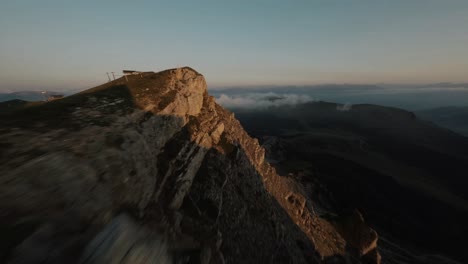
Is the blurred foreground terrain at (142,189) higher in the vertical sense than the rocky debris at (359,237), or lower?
higher

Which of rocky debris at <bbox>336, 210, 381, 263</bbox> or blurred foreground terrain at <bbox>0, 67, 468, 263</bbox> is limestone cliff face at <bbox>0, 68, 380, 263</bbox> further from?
rocky debris at <bbox>336, 210, 381, 263</bbox>

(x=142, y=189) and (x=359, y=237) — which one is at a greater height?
(x=142, y=189)

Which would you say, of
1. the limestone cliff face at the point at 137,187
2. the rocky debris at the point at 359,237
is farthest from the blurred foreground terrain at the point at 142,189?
the rocky debris at the point at 359,237

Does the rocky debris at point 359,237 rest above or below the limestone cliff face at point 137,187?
below

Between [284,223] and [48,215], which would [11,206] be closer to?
[48,215]

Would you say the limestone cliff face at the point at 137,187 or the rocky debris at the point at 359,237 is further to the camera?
the rocky debris at the point at 359,237

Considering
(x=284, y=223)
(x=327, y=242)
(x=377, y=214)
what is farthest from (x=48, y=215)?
(x=377, y=214)

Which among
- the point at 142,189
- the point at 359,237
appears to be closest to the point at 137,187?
the point at 142,189

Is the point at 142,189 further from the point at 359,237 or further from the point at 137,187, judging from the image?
the point at 359,237

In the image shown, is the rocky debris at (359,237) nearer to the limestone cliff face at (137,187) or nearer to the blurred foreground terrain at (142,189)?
the blurred foreground terrain at (142,189)
